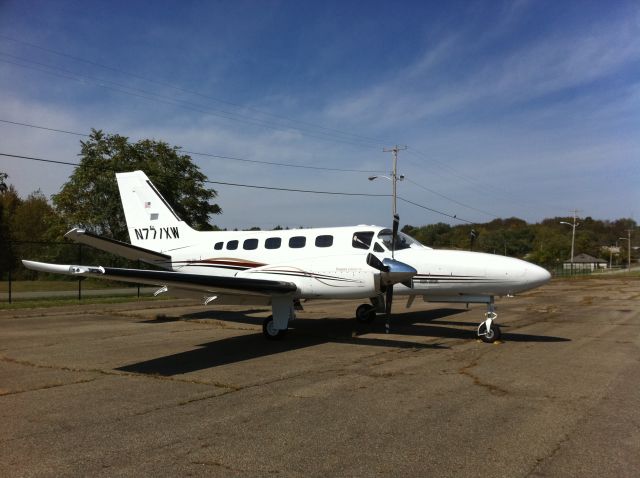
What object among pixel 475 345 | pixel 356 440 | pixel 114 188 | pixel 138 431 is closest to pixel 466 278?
pixel 475 345

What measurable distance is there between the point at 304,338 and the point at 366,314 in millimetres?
3334

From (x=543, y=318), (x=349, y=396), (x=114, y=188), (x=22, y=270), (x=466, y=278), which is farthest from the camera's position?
(x=114, y=188)

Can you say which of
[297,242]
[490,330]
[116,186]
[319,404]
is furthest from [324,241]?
[116,186]

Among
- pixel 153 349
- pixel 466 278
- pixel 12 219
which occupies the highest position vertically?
pixel 12 219

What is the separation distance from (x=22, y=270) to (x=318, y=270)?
36.3 m

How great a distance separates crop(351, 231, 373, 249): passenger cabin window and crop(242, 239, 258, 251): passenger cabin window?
124 inches

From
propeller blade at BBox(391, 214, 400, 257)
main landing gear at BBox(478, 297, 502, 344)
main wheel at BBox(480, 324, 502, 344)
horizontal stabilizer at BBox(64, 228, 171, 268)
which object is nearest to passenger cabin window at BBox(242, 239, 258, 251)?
horizontal stabilizer at BBox(64, 228, 171, 268)

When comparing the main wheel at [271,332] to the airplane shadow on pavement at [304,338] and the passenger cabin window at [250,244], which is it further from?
the passenger cabin window at [250,244]

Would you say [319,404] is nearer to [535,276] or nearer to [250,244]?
[535,276]

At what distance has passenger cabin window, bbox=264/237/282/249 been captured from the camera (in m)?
13.6

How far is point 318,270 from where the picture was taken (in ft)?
38.6

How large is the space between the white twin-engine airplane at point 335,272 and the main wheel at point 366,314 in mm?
515

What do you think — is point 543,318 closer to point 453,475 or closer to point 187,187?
point 453,475

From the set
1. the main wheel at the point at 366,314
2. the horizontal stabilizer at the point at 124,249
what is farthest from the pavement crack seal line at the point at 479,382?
the horizontal stabilizer at the point at 124,249
